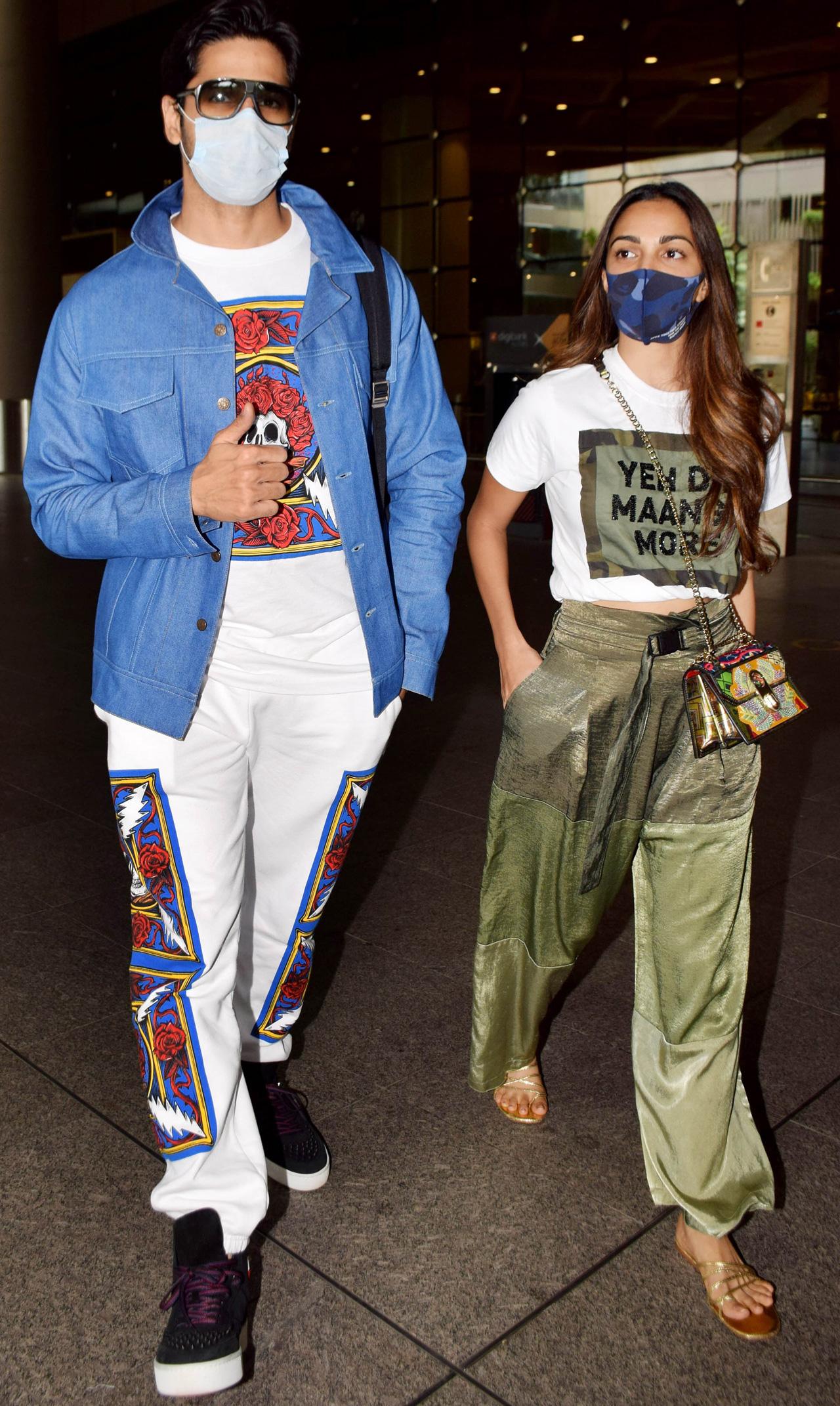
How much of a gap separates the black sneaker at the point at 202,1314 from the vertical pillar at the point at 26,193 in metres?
19.1

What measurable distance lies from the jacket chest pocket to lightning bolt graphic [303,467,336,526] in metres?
0.23

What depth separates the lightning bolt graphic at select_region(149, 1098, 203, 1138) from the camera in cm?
234

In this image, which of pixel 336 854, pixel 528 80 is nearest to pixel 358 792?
pixel 336 854

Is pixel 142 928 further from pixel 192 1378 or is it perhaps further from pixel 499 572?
pixel 499 572

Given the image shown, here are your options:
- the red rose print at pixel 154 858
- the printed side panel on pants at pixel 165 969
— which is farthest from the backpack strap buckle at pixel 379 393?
the red rose print at pixel 154 858

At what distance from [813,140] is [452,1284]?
18.4 meters

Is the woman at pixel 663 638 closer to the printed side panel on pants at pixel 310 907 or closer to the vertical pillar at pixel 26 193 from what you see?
the printed side panel on pants at pixel 310 907

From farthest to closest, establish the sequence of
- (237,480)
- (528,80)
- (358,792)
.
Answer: (528,80)
(358,792)
(237,480)

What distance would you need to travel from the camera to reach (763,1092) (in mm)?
3137

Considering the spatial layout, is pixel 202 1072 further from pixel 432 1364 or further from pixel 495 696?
pixel 495 696

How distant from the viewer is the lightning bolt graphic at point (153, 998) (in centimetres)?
237

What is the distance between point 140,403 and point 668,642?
41.7 inches

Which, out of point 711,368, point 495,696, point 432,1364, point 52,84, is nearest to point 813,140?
point 52,84

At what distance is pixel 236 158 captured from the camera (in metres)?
2.26
